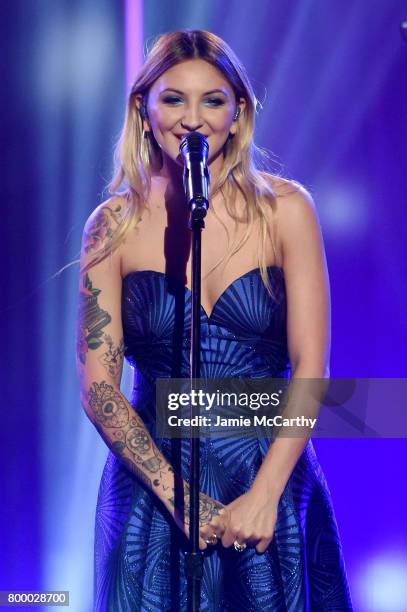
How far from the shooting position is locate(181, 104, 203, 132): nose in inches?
77.3

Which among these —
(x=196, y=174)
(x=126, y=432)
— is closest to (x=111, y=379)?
(x=126, y=432)

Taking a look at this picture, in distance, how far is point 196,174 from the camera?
160 centimetres

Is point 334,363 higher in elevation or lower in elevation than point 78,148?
lower

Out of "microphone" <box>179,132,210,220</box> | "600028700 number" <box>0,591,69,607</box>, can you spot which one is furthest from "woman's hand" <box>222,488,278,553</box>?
"600028700 number" <box>0,591,69,607</box>

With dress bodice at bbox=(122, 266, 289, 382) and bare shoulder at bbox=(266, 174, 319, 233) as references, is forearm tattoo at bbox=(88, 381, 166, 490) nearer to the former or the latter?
dress bodice at bbox=(122, 266, 289, 382)

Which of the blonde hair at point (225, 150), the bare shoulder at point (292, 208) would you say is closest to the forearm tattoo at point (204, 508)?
the blonde hair at point (225, 150)

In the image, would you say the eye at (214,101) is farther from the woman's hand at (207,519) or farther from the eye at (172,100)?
the woman's hand at (207,519)

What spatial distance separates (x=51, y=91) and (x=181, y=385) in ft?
3.01

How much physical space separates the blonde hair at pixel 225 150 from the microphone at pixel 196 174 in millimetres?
393

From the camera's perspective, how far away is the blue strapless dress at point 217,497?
1.88 m

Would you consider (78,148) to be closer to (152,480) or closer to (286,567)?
(152,480)

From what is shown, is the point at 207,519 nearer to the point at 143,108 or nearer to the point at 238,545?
the point at 238,545

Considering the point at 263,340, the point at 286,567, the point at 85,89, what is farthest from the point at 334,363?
the point at 85,89

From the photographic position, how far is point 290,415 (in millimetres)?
1949
